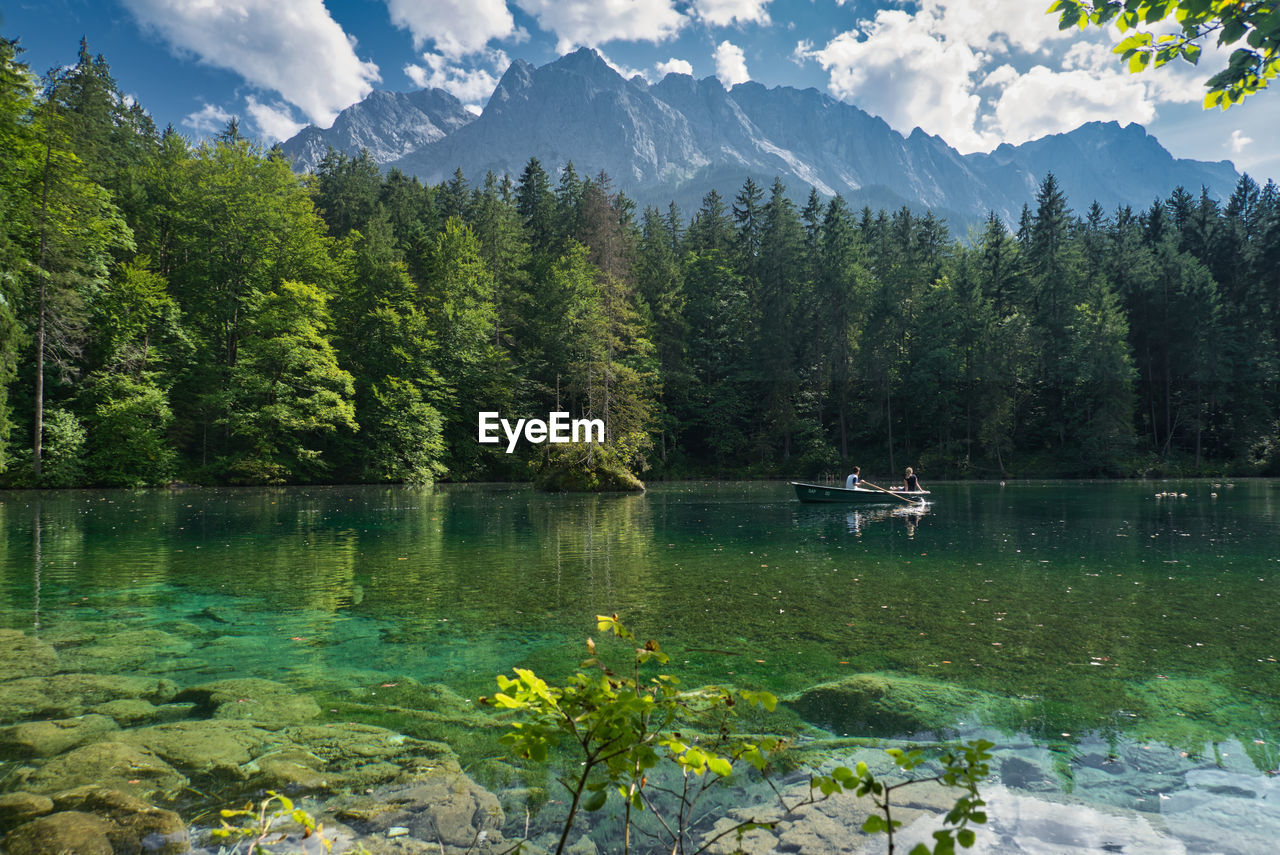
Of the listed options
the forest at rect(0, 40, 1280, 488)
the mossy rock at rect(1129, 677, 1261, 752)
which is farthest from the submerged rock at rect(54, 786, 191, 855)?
the forest at rect(0, 40, 1280, 488)

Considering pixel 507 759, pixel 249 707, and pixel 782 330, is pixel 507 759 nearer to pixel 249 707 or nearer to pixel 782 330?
pixel 249 707

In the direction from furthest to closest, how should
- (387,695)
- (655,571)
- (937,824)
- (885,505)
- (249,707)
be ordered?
1. (885,505)
2. (655,571)
3. (387,695)
4. (249,707)
5. (937,824)

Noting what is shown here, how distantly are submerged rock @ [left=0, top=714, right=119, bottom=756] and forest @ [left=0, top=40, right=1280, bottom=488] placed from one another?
27.9 m

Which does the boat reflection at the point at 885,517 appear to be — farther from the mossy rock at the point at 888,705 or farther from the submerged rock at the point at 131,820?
the submerged rock at the point at 131,820

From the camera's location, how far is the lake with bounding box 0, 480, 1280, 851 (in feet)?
14.0

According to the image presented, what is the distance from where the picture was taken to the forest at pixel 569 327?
32656mm

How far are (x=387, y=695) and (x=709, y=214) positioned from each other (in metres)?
63.6

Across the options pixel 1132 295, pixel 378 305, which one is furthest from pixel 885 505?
pixel 1132 295

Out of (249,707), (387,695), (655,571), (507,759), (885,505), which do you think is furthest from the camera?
(885,505)

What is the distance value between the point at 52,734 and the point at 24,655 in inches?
103

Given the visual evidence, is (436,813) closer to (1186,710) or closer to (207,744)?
(207,744)

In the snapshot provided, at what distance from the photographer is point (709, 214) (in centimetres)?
6425

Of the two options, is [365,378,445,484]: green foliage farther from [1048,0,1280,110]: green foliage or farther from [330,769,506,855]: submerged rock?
[1048,0,1280,110]: green foliage

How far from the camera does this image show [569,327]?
4406 centimetres
